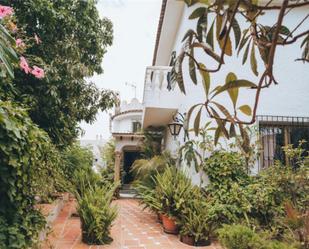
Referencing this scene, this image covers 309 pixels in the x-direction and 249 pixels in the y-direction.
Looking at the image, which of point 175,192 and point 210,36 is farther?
point 175,192

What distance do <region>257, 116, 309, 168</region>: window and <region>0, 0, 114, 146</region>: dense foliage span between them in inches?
200

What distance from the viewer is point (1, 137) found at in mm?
3199

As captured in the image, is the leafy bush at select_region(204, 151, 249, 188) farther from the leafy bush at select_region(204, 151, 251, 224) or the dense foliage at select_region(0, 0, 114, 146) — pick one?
the dense foliage at select_region(0, 0, 114, 146)

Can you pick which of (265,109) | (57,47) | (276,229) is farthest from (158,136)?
(276,229)

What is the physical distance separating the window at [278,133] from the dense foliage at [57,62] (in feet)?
16.6

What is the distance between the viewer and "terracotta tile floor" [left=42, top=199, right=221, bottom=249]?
18.2 feet

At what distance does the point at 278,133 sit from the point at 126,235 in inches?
191

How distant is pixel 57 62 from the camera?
7.10m

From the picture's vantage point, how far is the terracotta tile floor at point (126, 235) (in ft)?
18.2

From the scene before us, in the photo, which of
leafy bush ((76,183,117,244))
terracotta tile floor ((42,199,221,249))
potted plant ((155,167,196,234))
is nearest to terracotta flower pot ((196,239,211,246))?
terracotta tile floor ((42,199,221,249))

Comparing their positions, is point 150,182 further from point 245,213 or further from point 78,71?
point 78,71

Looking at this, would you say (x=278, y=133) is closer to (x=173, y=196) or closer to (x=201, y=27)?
(x=173, y=196)

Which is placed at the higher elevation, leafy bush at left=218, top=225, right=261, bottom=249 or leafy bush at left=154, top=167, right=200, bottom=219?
leafy bush at left=154, top=167, right=200, bottom=219

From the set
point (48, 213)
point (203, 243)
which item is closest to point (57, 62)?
point (48, 213)
